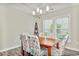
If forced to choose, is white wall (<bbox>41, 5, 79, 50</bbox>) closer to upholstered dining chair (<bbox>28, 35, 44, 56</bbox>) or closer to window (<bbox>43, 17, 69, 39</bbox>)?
window (<bbox>43, 17, 69, 39</bbox>)

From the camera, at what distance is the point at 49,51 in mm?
1317

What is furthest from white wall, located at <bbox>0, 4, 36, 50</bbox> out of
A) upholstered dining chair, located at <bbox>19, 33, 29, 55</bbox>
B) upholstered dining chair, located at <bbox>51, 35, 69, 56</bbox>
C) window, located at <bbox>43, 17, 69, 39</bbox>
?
upholstered dining chair, located at <bbox>51, 35, 69, 56</bbox>

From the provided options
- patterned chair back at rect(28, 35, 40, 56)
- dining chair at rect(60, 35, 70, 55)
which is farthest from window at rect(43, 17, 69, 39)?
patterned chair back at rect(28, 35, 40, 56)

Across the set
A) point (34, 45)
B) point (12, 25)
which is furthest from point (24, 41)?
point (12, 25)

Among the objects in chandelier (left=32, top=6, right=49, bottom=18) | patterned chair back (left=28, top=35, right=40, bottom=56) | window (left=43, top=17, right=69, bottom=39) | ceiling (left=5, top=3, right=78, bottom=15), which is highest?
ceiling (left=5, top=3, right=78, bottom=15)

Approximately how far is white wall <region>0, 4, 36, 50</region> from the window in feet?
0.56

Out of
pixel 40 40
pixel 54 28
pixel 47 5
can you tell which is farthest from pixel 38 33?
pixel 47 5

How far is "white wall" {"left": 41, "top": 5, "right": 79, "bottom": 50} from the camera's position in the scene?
50.6 inches

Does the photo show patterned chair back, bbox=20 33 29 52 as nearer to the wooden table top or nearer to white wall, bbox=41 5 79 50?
the wooden table top

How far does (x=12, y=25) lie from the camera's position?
1315 millimetres

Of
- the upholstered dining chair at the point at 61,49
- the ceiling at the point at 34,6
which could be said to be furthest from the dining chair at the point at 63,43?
the ceiling at the point at 34,6

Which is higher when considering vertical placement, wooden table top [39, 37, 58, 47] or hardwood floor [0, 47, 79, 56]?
wooden table top [39, 37, 58, 47]

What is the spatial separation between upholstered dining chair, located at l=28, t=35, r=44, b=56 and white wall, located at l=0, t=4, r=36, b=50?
92 millimetres

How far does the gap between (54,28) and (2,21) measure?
0.65 metres
